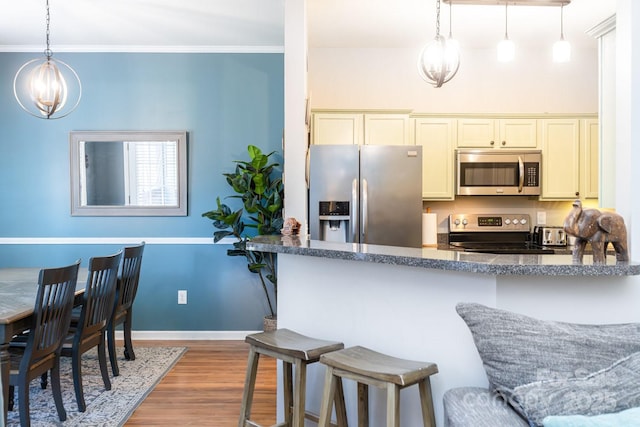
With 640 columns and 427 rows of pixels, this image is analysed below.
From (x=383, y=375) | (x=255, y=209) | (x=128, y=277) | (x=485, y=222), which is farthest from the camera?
(x=485, y=222)

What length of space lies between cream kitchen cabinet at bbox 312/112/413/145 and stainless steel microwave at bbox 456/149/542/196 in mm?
706

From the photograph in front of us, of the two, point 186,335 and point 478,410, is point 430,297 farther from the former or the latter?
point 186,335

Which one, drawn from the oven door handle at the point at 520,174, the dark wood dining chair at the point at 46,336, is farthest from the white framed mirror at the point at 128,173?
the oven door handle at the point at 520,174

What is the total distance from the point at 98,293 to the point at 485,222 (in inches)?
136

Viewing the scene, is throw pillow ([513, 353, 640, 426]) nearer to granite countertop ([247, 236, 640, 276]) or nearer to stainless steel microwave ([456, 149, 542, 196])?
granite countertop ([247, 236, 640, 276])

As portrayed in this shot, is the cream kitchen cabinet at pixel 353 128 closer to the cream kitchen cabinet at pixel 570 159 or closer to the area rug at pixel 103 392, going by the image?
the cream kitchen cabinet at pixel 570 159

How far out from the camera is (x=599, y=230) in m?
1.90

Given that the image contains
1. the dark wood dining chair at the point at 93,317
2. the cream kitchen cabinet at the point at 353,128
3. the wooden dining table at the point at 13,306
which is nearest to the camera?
the wooden dining table at the point at 13,306

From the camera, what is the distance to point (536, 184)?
460 cm

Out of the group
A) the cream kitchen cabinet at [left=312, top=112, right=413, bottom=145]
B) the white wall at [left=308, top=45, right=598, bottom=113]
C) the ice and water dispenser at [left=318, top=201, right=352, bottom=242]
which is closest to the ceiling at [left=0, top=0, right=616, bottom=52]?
the white wall at [left=308, top=45, right=598, bottom=113]

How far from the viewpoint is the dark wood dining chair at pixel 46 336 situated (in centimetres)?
251

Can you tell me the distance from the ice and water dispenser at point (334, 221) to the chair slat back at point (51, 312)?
191 centimetres

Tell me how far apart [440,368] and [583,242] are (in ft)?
2.45

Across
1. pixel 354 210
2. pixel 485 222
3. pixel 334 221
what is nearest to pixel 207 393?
pixel 334 221
